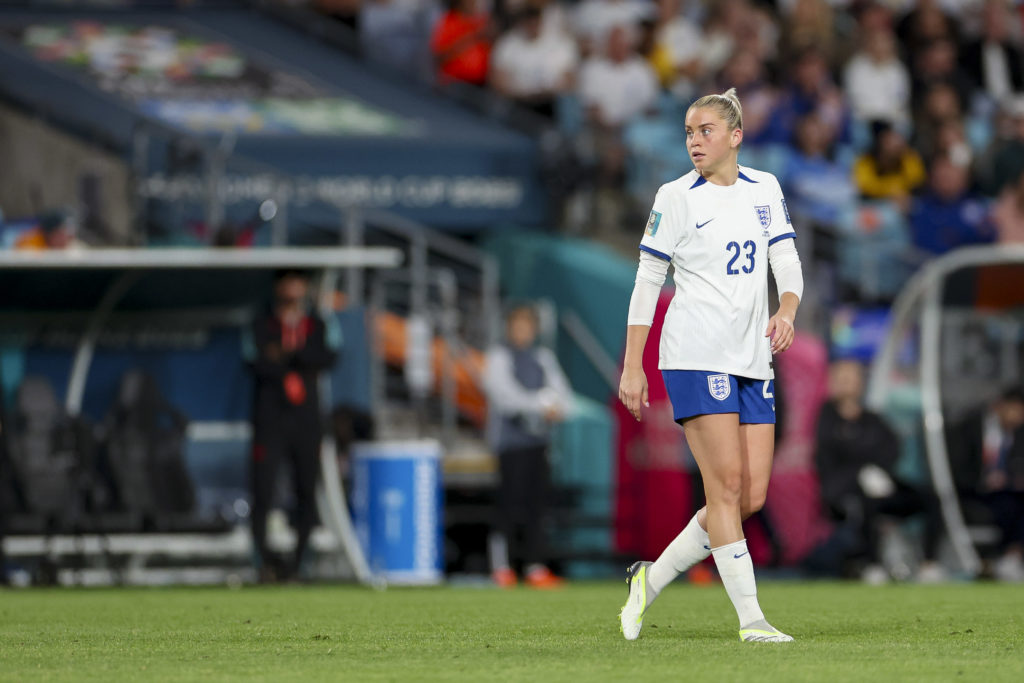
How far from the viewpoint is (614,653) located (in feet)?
23.4

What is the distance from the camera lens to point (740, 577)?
7465 mm

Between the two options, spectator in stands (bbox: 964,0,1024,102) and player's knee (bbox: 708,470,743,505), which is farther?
spectator in stands (bbox: 964,0,1024,102)

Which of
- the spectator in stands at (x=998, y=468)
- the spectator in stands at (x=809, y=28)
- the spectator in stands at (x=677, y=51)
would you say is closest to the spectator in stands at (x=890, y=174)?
the spectator in stands at (x=809, y=28)

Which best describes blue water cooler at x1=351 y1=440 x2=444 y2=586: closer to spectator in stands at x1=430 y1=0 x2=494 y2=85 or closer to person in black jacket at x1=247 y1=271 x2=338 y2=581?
person in black jacket at x1=247 y1=271 x2=338 y2=581

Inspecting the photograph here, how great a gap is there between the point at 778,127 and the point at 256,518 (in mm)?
8199

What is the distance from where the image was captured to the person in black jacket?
13781 millimetres

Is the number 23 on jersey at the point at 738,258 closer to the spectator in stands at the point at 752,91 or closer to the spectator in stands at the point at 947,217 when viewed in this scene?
the spectator in stands at the point at 947,217

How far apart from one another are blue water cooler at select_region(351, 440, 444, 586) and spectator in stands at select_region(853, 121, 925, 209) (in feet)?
23.8

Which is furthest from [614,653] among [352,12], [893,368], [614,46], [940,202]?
[352,12]

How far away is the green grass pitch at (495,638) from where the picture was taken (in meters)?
6.43

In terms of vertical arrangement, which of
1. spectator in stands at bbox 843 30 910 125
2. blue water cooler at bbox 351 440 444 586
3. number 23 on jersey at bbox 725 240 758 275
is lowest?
blue water cooler at bbox 351 440 444 586

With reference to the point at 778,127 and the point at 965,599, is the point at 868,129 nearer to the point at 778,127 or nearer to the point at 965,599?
the point at 778,127

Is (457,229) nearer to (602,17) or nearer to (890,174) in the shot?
(602,17)

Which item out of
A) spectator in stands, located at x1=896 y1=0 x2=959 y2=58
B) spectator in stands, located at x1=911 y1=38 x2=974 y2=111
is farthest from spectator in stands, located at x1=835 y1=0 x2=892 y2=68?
spectator in stands, located at x1=911 y1=38 x2=974 y2=111
